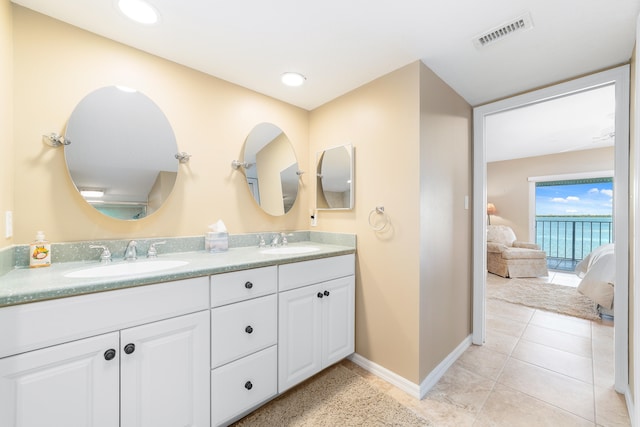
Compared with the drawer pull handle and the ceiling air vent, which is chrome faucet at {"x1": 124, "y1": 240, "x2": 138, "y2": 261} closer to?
the drawer pull handle

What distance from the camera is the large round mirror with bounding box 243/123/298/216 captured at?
2.08 metres

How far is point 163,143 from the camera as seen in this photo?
66.0 inches

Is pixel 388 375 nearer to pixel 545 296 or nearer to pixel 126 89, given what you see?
pixel 126 89

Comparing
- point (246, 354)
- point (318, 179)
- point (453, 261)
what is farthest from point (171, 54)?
point (453, 261)

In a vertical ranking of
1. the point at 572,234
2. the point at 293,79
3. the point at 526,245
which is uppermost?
the point at 293,79

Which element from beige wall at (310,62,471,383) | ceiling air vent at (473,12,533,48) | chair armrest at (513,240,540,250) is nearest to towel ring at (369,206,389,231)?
beige wall at (310,62,471,383)

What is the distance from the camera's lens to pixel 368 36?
4.86 ft

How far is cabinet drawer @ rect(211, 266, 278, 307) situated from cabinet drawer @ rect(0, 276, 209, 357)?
0.19 ft

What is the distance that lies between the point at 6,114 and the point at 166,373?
54.7 inches

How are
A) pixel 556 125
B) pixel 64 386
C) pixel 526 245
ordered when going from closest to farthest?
pixel 64 386 → pixel 556 125 → pixel 526 245

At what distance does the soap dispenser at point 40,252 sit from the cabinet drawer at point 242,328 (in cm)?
86

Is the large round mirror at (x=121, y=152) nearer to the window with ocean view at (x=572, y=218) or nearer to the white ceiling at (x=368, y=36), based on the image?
the white ceiling at (x=368, y=36)

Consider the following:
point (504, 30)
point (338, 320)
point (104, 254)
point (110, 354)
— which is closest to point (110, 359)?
point (110, 354)

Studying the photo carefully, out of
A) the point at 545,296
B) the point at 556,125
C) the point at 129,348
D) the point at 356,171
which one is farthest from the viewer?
the point at 545,296
